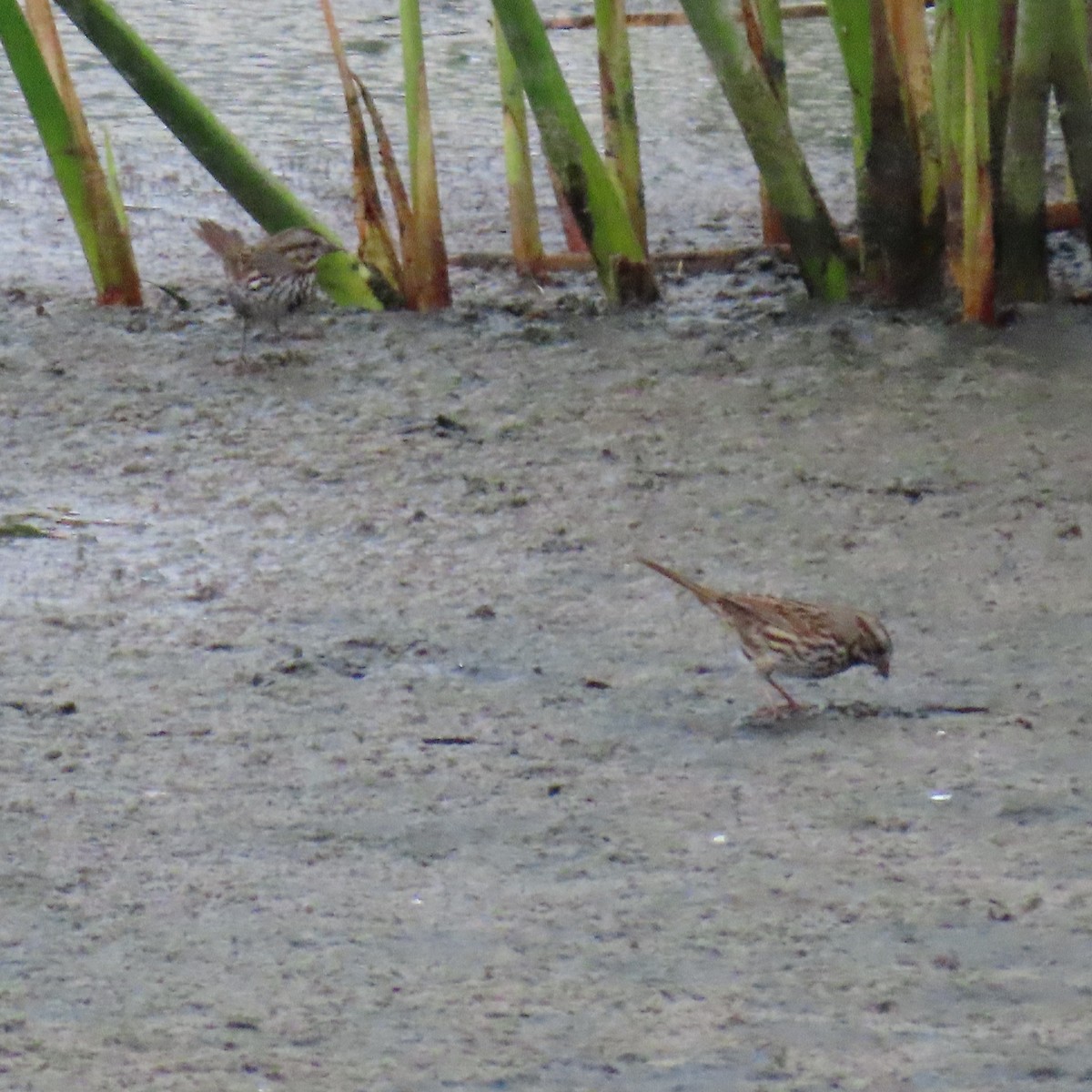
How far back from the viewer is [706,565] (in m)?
5.41

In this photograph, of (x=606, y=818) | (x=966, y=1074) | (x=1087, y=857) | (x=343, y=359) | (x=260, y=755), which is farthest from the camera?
(x=343, y=359)

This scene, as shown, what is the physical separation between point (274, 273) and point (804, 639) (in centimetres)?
319

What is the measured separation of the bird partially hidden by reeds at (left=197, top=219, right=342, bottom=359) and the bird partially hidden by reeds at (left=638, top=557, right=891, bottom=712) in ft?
9.79

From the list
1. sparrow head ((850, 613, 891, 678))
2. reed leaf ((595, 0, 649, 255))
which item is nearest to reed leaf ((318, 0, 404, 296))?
reed leaf ((595, 0, 649, 255))

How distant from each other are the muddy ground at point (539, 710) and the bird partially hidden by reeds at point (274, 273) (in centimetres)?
16

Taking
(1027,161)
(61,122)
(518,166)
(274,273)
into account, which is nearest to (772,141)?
(1027,161)

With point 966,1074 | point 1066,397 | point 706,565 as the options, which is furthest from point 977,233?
point 966,1074

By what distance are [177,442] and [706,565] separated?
1.93 m

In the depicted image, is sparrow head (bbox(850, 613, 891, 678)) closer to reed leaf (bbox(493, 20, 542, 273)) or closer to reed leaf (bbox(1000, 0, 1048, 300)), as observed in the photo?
reed leaf (bbox(1000, 0, 1048, 300))

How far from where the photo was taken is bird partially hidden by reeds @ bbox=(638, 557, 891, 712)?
4465 mm

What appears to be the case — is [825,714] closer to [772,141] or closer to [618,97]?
[772,141]

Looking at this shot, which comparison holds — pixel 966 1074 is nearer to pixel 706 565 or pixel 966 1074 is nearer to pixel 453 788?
pixel 453 788

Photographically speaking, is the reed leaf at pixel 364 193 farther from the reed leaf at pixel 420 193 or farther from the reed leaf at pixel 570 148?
the reed leaf at pixel 570 148

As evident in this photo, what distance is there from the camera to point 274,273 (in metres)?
7.07
